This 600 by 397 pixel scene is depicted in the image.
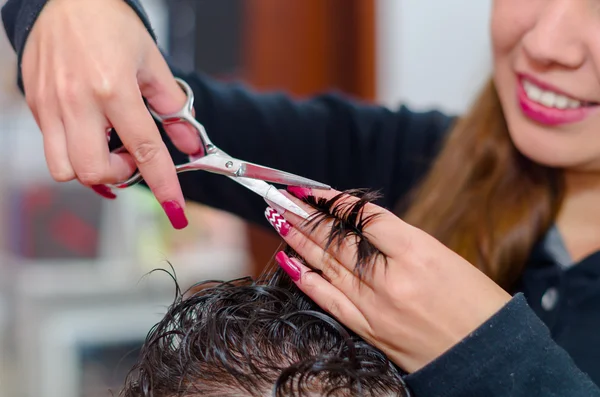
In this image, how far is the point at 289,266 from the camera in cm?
58

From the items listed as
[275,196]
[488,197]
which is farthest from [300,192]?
[488,197]

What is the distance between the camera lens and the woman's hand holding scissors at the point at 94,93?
22.7 inches

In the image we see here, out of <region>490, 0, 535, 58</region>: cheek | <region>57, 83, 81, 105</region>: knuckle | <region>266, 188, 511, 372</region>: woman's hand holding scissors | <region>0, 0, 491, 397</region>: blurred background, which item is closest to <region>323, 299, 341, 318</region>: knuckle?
<region>266, 188, 511, 372</region>: woman's hand holding scissors

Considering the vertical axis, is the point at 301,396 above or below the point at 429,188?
above

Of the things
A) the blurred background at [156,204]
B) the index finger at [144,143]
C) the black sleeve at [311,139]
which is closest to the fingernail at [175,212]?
the index finger at [144,143]

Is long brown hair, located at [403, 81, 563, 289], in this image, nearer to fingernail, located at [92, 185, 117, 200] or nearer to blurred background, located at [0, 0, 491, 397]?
fingernail, located at [92, 185, 117, 200]

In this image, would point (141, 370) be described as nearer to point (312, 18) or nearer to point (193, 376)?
point (193, 376)

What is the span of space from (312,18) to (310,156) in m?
1.02

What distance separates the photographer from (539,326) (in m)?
0.54

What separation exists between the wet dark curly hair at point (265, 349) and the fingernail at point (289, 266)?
0.03 meters

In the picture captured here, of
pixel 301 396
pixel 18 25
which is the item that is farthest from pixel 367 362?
pixel 18 25

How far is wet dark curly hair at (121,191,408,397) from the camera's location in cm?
55

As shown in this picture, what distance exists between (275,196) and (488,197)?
0.44 m

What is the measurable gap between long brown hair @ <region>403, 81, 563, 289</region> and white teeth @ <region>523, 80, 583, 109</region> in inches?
7.3
